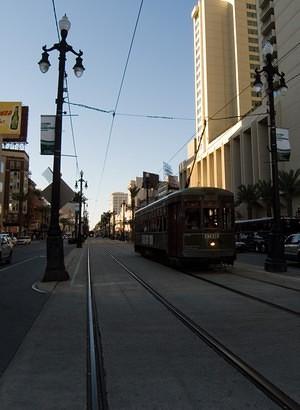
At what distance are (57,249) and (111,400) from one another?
11939 millimetres

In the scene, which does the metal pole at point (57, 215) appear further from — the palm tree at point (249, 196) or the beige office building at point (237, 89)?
the palm tree at point (249, 196)

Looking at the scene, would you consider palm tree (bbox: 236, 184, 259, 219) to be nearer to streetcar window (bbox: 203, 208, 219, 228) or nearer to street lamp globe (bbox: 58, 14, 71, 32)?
streetcar window (bbox: 203, 208, 219, 228)

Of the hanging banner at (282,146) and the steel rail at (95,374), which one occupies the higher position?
the hanging banner at (282,146)

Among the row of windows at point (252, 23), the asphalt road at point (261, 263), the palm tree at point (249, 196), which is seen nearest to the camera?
the asphalt road at point (261, 263)

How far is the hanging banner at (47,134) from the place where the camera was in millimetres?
17094

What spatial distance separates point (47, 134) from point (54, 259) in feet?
14.3

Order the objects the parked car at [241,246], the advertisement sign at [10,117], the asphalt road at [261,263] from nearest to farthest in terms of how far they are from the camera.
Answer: the asphalt road at [261,263] → the parked car at [241,246] → the advertisement sign at [10,117]

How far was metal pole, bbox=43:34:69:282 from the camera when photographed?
16.7 meters

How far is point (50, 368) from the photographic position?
627 cm

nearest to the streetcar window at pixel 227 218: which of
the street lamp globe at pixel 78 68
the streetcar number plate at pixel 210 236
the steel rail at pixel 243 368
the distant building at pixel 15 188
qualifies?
the streetcar number plate at pixel 210 236

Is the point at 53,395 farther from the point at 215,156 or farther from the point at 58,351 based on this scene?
the point at 215,156

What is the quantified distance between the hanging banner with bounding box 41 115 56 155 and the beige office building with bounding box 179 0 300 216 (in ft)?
Answer: 177

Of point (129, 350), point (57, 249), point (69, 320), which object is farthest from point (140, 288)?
point (129, 350)

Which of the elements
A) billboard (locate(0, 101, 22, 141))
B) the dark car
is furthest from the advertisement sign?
the dark car
